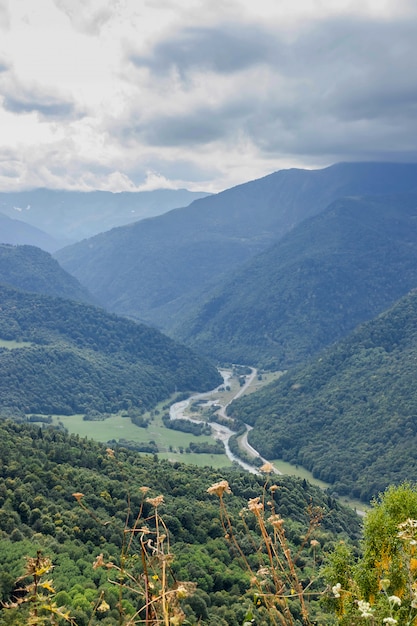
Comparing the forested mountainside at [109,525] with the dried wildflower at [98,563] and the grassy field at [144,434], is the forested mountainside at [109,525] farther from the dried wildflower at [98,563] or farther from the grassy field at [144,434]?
the grassy field at [144,434]

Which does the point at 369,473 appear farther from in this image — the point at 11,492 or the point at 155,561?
the point at 155,561

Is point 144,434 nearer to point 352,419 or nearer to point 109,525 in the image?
point 352,419

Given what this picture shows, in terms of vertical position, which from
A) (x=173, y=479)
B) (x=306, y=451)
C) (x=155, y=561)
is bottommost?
(x=306, y=451)

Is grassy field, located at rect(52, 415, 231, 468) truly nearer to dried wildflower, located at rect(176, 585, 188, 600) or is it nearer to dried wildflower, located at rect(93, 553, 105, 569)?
dried wildflower, located at rect(93, 553, 105, 569)

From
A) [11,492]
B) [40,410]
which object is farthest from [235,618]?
[40,410]

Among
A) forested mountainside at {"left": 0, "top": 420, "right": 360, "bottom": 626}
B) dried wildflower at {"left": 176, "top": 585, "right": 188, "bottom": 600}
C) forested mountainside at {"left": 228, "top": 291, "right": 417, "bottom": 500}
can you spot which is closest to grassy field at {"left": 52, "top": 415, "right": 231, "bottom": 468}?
forested mountainside at {"left": 228, "top": 291, "right": 417, "bottom": 500}

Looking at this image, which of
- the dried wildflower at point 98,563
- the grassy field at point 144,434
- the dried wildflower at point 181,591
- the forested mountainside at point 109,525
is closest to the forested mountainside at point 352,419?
the grassy field at point 144,434
